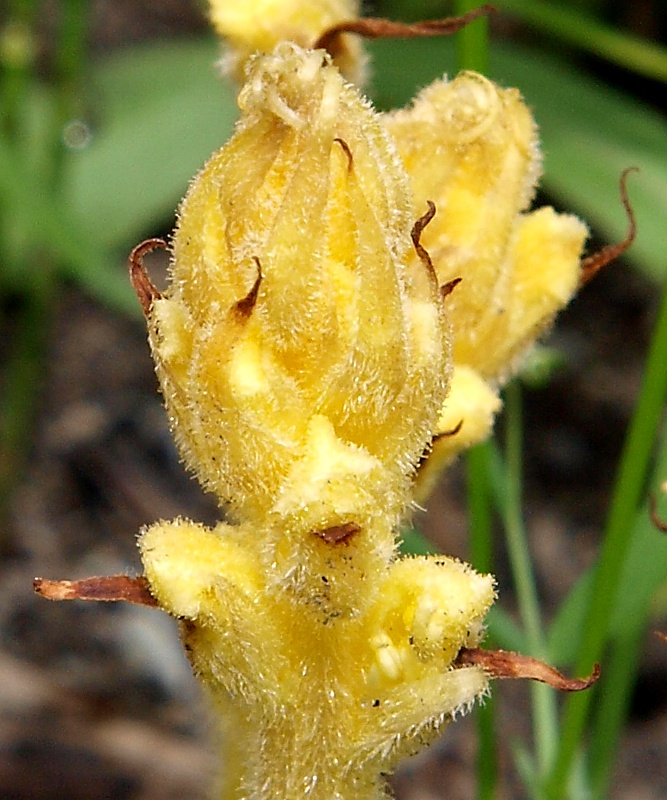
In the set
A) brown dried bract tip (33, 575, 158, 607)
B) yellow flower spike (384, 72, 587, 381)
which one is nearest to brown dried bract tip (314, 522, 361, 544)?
brown dried bract tip (33, 575, 158, 607)

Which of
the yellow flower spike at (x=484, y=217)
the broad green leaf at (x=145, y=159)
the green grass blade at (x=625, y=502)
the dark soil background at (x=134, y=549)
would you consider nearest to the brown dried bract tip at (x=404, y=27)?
the yellow flower spike at (x=484, y=217)

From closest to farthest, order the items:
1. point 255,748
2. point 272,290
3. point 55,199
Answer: point 272,290 < point 255,748 < point 55,199

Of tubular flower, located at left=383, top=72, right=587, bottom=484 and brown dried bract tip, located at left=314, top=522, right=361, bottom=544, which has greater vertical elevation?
tubular flower, located at left=383, top=72, right=587, bottom=484

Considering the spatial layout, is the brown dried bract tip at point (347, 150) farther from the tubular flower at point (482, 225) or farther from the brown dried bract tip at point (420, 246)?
the tubular flower at point (482, 225)

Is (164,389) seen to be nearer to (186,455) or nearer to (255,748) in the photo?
(186,455)

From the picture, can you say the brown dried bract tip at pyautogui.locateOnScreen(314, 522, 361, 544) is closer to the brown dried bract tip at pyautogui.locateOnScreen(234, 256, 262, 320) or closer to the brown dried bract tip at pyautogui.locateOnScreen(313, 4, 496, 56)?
the brown dried bract tip at pyautogui.locateOnScreen(234, 256, 262, 320)

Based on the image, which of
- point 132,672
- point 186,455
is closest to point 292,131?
point 186,455

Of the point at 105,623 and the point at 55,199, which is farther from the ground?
the point at 55,199
